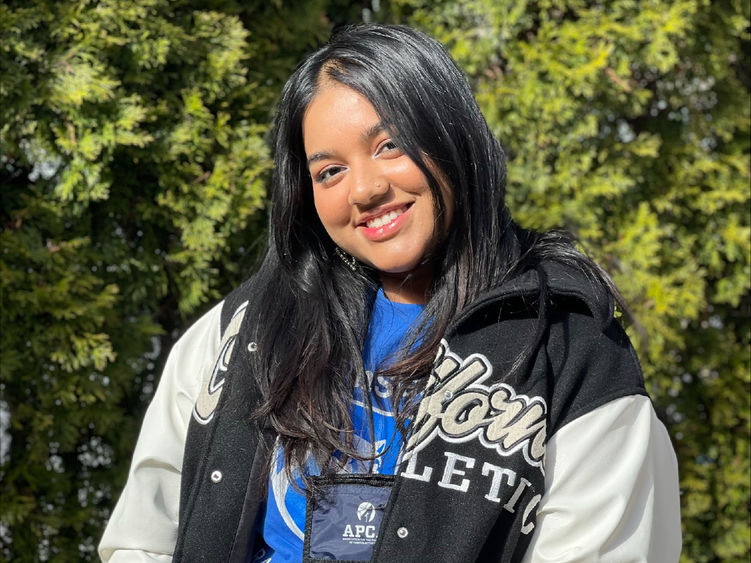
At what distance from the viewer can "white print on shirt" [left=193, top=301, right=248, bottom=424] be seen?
6.16 feet

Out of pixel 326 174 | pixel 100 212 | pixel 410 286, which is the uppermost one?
pixel 326 174

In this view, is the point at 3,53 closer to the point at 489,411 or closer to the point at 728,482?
the point at 489,411

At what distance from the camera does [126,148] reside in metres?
2.75

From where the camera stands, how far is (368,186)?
1.73 metres

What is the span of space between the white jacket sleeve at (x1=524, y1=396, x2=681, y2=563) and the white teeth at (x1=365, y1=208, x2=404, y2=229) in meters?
0.49

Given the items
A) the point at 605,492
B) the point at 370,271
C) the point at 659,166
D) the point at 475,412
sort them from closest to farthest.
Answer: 1. the point at 605,492
2. the point at 475,412
3. the point at 370,271
4. the point at 659,166

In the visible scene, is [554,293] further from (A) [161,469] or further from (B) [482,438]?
(A) [161,469]

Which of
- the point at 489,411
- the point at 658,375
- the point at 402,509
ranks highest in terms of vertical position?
the point at 489,411

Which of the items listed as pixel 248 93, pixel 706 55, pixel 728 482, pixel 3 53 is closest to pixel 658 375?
pixel 728 482

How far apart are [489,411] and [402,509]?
0.22 metres

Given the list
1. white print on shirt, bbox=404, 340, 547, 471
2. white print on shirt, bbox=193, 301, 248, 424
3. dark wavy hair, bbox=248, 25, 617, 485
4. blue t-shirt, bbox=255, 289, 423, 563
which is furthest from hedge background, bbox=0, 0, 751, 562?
white print on shirt, bbox=404, 340, 547, 471

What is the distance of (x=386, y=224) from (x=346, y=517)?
21.0 inches

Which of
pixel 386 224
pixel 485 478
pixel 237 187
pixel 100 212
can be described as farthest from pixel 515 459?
pixel 100 212

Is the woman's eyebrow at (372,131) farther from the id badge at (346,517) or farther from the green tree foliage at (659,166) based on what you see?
the green tree foliage at (659,166)
